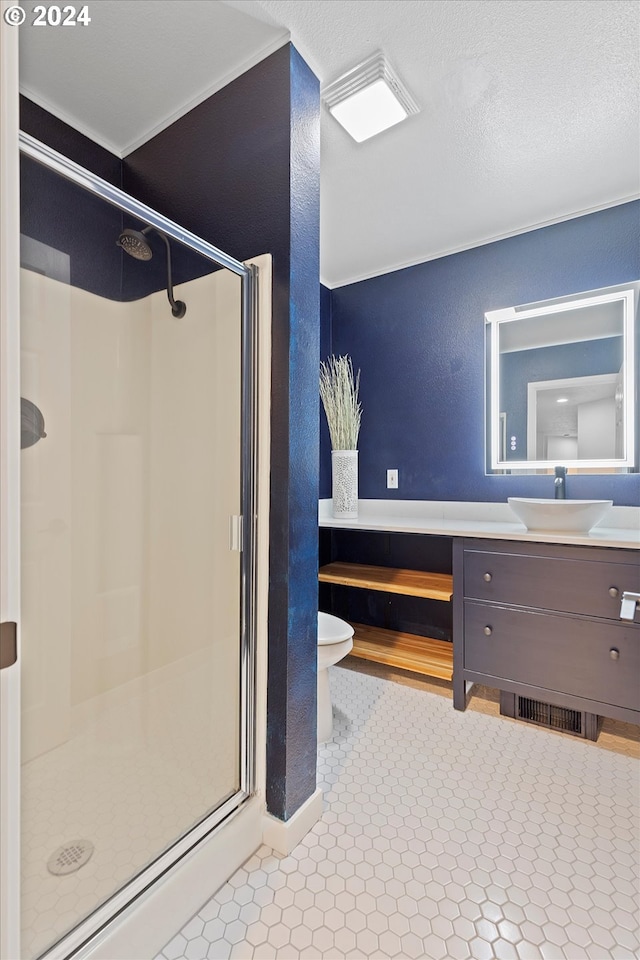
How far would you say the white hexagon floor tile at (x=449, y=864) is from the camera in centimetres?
103

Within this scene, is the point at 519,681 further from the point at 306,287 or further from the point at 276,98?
the point at 276,98

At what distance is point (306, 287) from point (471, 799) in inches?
67.9

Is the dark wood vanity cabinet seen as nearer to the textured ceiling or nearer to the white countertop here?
the white countertop

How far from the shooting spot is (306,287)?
137 centimetres

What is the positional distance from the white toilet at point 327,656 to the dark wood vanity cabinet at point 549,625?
22.8 inches

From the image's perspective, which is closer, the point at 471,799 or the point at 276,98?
the point at 276,98

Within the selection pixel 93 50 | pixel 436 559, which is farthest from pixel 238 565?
pixel 93 50

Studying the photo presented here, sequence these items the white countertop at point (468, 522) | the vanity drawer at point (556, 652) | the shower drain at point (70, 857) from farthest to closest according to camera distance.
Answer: the white countertop at point (468, 522), the vanity drawer at point (556, 652), the shower drain at point (70, 857)

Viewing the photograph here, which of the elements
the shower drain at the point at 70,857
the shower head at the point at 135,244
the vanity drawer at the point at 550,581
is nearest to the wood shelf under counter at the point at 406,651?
the vanity drawer at the point at 550,581

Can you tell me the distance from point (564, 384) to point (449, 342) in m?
0.65

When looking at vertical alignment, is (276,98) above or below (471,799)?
above

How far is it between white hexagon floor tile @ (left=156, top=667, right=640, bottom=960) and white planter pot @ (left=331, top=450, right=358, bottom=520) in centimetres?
119

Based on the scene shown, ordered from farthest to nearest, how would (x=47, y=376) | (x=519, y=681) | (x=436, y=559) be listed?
(x=436, y=559) < (x=519, y=681) < (x=47, y=376)

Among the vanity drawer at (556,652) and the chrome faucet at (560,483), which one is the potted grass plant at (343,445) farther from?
the chrome faucet at (560,483)
